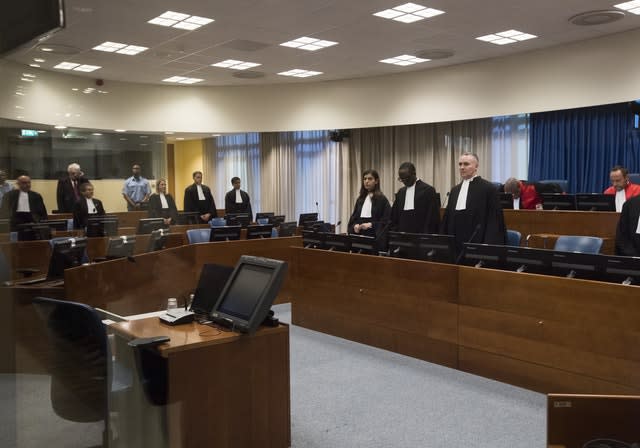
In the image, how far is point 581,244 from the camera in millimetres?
4723

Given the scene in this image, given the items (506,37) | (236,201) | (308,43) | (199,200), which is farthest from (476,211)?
(236,201)

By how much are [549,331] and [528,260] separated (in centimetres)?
49

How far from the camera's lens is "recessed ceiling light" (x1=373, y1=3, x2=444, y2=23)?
7184mm

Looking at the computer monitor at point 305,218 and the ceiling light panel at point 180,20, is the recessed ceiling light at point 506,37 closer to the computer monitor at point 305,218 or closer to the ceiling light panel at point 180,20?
the computer monitor at point 305,218

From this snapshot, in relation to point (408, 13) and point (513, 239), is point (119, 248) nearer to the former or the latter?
point (513, 239)

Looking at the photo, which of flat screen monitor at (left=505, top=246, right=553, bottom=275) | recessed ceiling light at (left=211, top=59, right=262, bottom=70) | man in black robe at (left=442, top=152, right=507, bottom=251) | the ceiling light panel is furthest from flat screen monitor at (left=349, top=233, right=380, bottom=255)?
recessed ceiling light at (left=211, top=59, right=262, bottom=70)

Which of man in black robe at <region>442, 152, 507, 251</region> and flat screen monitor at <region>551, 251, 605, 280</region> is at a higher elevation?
man in black robe at <region>442, 152, 507, 251</region>

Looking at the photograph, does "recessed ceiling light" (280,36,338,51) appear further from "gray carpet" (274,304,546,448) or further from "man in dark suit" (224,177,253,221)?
"gray carpet" (274,304,546,448)

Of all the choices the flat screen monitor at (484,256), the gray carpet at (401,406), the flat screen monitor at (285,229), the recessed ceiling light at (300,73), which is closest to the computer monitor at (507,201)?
the flat screen monitor at (285,229)

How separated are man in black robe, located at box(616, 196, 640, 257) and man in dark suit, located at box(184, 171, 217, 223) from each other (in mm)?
6507

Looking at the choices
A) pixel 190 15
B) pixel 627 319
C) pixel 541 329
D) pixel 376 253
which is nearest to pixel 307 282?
pixel 376 253

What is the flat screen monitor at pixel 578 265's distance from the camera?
11.6 feet

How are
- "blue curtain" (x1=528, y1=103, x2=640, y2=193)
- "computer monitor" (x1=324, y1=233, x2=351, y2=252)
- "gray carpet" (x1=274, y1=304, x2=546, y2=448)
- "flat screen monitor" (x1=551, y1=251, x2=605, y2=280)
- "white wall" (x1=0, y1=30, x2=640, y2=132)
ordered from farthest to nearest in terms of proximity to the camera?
"blue curtain" (x1=528, y1=103, x2=640, y2=193) < "white wall" (x1=0, y1=30, x2=640, y2=132) < "computer monitor" (x1=324, y1=233, x2=351, y2=252) < "flat screen monitor" (x1=551, y1=251, x2=605, y2=280) < "gray carpet" (x1=274, y1=304, x2=546, y2=448)

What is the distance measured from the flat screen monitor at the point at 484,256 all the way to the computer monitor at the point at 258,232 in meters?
3.30
